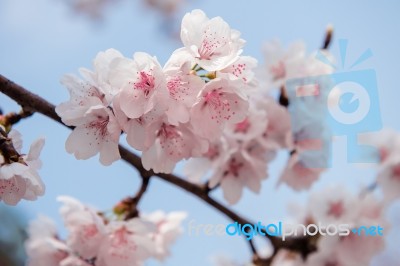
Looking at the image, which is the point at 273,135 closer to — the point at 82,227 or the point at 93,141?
the point at 82,227

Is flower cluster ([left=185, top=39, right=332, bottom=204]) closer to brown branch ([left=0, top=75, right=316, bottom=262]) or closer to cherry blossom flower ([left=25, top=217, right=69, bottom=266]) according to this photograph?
brown branch ([left=0, top=75, right=316, bottom=262])

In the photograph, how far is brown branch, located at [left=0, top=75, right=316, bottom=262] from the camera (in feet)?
3.28

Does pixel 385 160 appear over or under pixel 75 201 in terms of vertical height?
over

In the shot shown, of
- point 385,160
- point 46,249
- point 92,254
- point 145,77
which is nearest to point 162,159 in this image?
point 145,77

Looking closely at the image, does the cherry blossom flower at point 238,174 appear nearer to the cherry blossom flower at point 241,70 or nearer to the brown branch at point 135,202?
the brown branch at point 135,202

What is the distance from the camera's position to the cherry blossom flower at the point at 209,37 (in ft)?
2.82

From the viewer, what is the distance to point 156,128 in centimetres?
91

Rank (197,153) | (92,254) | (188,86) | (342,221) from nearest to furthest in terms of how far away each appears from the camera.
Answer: (188,86)
(197,153)
(92,254)
(342,221)

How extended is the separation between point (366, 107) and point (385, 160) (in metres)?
0.63

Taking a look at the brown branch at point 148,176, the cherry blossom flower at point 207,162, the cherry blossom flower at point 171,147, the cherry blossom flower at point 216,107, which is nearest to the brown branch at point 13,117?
the brown branch at point 148,176

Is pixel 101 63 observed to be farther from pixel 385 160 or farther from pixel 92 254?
pixel 385 160

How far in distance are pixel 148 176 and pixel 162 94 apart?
1.80ft

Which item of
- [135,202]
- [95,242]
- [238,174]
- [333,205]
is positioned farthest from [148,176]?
[333,205]

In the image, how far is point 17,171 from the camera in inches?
35.2
